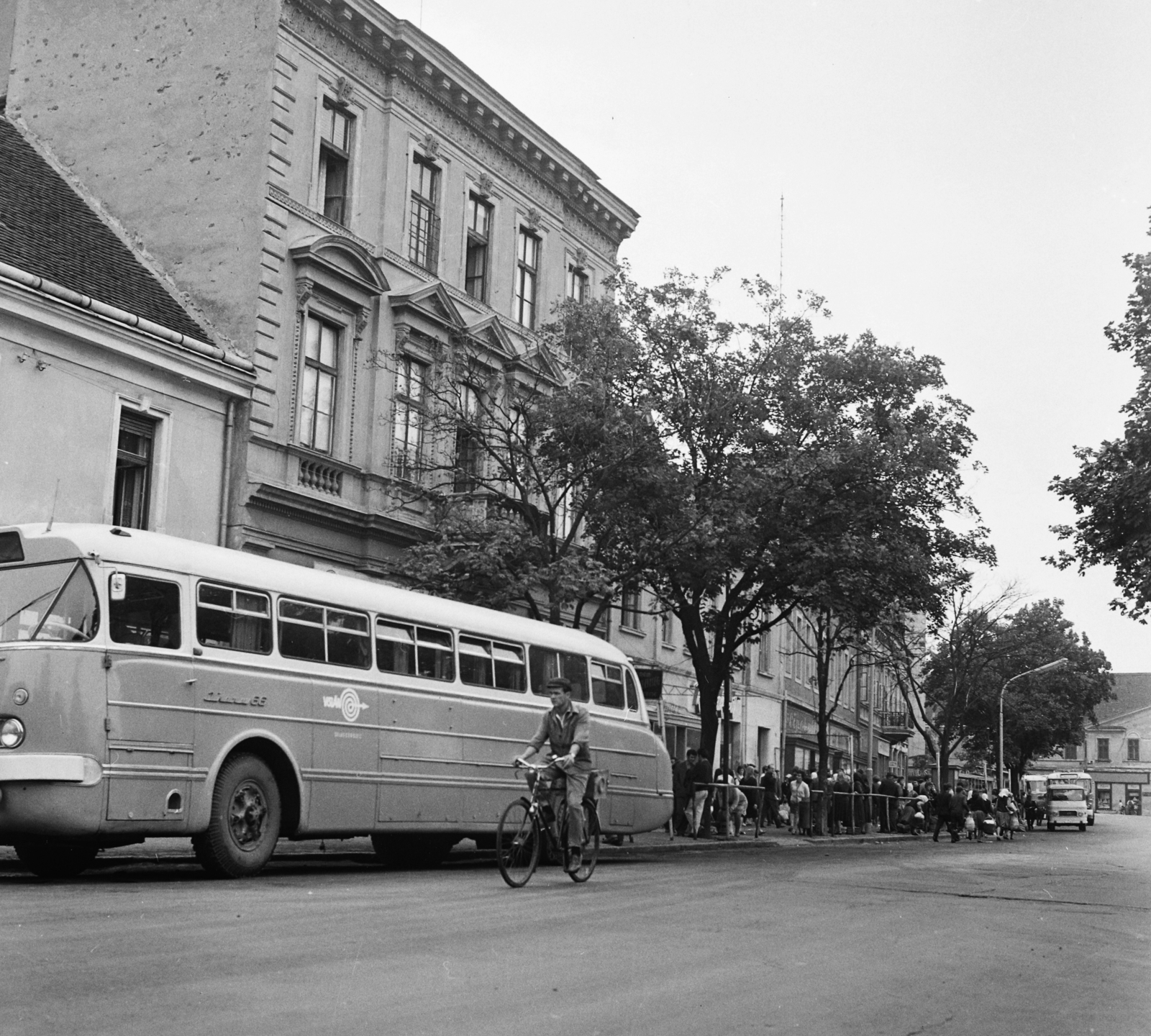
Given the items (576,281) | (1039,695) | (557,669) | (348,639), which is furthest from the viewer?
(1039,695)

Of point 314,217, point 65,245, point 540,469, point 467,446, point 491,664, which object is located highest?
point 314,217

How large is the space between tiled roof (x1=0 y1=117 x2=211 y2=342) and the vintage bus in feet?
31.7

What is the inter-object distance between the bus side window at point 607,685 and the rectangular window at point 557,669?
0.77ft

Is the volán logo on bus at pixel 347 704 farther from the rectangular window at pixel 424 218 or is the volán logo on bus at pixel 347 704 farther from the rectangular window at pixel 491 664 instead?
the rectangular window at pixel 424 218

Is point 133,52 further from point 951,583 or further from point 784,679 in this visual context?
point 784,679

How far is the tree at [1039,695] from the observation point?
79938mm

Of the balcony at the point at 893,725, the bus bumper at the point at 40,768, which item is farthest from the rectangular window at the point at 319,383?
the balcony at the point at 893,725

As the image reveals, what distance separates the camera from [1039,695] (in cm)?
8406

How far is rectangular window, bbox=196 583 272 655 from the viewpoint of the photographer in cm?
1401

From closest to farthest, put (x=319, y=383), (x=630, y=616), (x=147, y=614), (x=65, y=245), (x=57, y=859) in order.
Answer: (x=147, y=614) → (x=57, y=859) → (x=65, y=245) → (x=319, y=383) → (x=630, y=616)

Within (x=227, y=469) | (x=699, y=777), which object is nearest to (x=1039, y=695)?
(x=699, y=777)

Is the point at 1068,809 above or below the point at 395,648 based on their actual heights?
below

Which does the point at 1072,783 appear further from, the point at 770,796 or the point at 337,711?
the point at 337,711

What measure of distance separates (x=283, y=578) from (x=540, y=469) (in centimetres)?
1231
